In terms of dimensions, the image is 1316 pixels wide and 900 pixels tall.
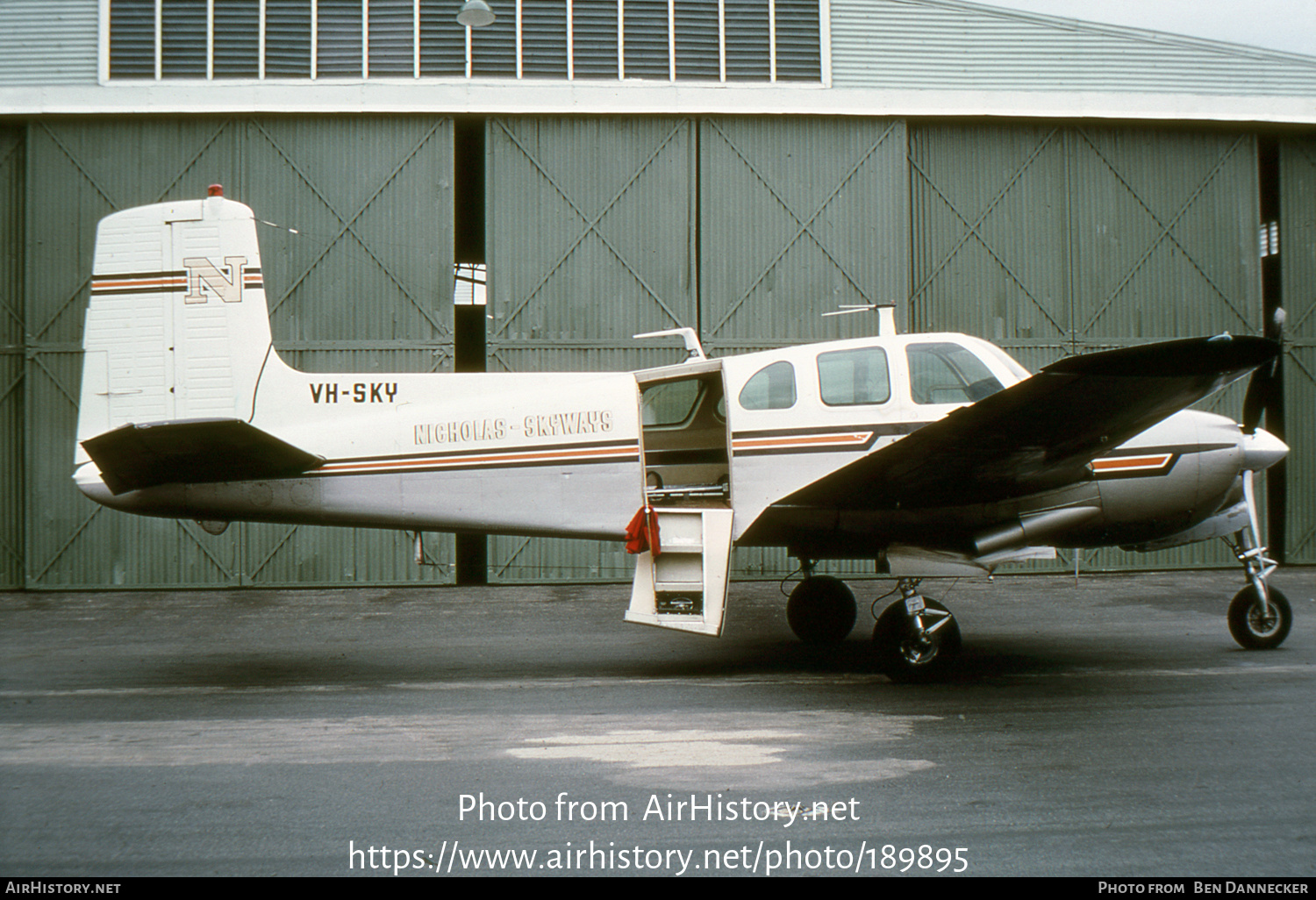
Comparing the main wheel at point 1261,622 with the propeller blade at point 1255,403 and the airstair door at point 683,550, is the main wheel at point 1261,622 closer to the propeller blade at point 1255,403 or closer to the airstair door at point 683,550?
the propeller blade at point 1255,403

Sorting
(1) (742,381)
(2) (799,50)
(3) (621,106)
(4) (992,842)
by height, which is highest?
(2) (799,50)

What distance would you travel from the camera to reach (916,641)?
19.5ft

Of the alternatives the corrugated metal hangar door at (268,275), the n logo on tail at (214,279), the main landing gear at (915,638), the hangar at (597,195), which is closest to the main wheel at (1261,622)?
the main landing gear at (915,638)

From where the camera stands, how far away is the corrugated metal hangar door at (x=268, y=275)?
37.6 ft

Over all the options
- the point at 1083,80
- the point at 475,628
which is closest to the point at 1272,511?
the point at 1083,80

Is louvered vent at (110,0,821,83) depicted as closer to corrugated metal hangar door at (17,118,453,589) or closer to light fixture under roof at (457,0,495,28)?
light fixture under roof at (457,0,495,28)

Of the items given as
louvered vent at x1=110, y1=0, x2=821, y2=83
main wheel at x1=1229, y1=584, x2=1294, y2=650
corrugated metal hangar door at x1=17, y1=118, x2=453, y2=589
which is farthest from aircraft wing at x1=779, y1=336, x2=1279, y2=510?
louvered vent at x1=110, y1=0, x2=821, y2=83

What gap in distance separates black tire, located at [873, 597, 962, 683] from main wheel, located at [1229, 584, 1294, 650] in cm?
280

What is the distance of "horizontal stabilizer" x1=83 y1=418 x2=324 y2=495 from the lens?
565 cm

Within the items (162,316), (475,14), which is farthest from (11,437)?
(475,14)

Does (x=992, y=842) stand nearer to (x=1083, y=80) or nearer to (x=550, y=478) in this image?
(x=550, y=478)

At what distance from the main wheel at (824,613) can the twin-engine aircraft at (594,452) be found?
1024mm

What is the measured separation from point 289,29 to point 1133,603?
13.6 metres

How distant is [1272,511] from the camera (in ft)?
42.9
